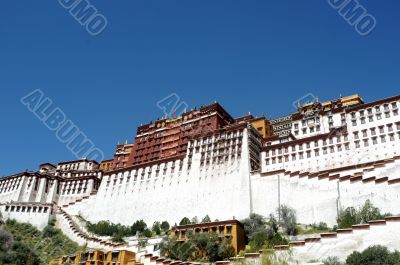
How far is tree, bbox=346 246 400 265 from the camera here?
26969 mm

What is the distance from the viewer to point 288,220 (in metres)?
47.4

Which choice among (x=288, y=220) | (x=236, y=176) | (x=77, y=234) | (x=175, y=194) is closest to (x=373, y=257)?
(x=288, y=220)

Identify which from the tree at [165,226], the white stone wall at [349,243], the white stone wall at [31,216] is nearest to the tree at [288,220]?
the white stone wall at [349,243]

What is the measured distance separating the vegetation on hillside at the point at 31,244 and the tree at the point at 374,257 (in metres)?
32.0

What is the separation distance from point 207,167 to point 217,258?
2315 centimetres

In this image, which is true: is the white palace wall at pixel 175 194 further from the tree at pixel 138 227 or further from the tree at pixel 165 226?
the tree at pixel 138 227

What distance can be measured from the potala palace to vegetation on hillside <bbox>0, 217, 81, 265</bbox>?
175 centimetres

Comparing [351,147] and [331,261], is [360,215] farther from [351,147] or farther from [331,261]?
[351,147]

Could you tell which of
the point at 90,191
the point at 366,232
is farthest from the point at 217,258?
the point at 90,191

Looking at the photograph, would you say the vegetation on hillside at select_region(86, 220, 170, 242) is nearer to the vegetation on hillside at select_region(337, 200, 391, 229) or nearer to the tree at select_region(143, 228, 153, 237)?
the tree at select_region(143, 228, 153, 237)

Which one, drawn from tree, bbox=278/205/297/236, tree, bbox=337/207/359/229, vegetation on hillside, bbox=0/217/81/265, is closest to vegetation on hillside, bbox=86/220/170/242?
vegetation on hillside, bbox=0/217/81/265

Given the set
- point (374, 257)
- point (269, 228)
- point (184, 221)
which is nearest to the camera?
point (374, 257)

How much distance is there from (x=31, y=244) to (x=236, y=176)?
1093 inches

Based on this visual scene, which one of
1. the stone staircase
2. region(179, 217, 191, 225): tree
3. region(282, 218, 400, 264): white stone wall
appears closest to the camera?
region(282, 218, 400, 264): white stone wall
